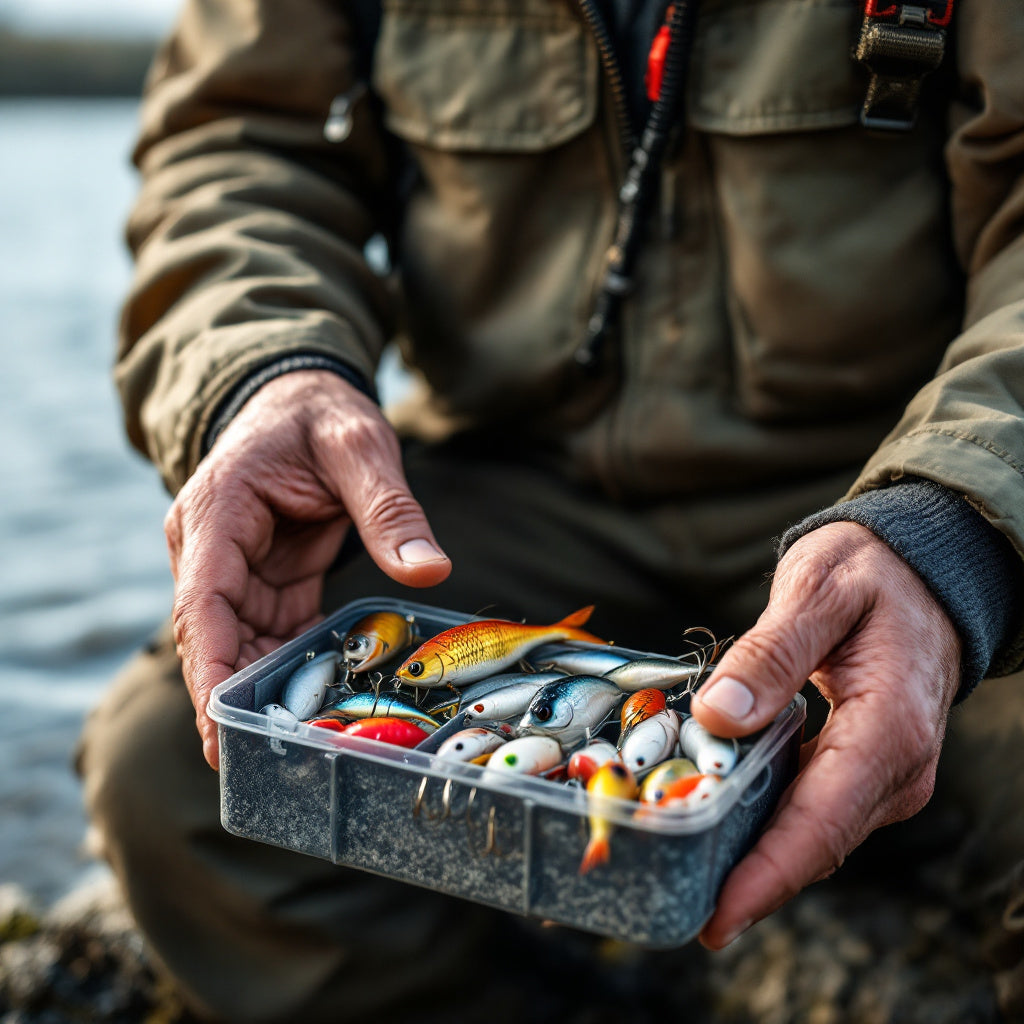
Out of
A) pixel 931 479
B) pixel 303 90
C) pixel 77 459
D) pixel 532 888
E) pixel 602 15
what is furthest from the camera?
pixel 77 459

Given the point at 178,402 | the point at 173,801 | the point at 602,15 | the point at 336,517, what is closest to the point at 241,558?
the point at 336,517

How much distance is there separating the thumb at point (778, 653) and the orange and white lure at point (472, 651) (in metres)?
0.35

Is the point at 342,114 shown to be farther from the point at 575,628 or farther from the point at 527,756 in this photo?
the point at 527,756

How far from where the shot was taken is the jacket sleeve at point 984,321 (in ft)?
4.13

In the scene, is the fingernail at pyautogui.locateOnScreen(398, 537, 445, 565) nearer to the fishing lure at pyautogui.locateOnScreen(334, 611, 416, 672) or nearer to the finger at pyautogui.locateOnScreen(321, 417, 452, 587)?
the finger at pyautogui.locateOnScreen(321, 417, 452, 587)

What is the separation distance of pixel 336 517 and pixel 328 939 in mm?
694

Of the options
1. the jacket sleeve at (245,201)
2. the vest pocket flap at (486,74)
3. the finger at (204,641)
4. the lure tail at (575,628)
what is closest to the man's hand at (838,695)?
the lure tail at (575,628)

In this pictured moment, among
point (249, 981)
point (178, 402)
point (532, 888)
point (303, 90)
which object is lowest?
point (249, 981)

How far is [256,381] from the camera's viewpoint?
164 cm

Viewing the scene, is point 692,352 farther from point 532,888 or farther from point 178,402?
point 532,888

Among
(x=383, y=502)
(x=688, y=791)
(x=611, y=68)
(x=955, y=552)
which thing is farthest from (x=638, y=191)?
(x=688, y=791)

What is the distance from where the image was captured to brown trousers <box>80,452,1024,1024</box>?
167cm

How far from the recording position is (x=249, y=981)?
180 cm

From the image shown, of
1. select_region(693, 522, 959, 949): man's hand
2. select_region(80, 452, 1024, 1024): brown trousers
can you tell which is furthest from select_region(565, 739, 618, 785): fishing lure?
select_region(80, 452, 1024, 1024): brown trousers
